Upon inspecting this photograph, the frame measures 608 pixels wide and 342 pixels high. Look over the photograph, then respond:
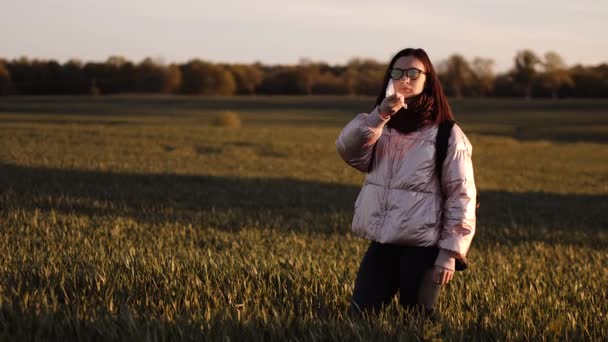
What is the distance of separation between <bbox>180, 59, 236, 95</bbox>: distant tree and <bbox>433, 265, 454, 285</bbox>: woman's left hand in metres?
105

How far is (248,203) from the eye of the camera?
16.3 metres

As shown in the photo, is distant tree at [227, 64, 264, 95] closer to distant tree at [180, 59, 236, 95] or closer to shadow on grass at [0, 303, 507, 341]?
distant tree at [180, 59, 236, 95]

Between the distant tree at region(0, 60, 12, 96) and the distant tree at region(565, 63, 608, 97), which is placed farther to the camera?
the distant tree at region(565, 63, 608, 97)

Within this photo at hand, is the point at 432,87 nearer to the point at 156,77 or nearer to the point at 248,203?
the point at 248,203

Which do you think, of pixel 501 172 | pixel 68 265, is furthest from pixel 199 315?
pixel 501 172

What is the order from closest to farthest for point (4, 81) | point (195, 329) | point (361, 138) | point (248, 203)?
point (195, 329) < point (361, 138) < point (248, 203) < point (4, 81)

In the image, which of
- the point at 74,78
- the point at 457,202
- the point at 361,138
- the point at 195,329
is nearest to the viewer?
the point at 195,329

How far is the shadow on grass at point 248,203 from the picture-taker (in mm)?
12703

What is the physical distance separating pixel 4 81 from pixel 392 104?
298 ft

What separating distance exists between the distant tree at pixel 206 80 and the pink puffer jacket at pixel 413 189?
104656 millimetres

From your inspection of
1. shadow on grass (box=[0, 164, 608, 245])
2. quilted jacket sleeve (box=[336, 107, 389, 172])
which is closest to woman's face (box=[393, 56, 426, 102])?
quilted jacket sleeve (box=[336, 107, 389, 172])

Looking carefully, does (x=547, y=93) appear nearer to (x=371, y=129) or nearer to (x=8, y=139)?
(x=8, y=139)

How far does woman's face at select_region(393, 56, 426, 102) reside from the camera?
4.12 metres

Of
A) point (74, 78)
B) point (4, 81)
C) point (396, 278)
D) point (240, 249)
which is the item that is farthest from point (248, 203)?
point (74, 78)
